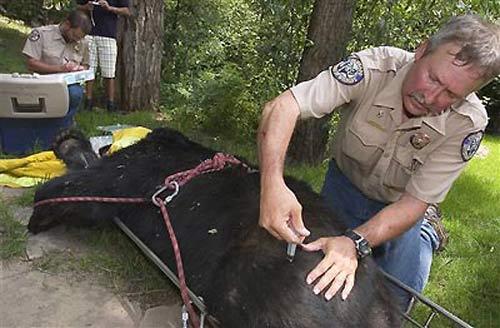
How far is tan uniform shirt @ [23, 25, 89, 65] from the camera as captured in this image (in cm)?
425

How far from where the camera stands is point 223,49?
6.46 meters

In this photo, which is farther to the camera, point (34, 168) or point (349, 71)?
point (34, 168)

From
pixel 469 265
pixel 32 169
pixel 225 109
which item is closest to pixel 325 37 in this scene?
pixel 225 109

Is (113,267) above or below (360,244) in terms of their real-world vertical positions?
below

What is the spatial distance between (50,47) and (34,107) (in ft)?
3.29

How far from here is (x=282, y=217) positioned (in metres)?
1.57

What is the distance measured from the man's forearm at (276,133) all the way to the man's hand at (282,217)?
0.11m

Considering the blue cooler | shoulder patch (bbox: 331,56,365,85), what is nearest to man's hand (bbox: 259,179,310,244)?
shoulder patch (bbox: 331,56,365,85)

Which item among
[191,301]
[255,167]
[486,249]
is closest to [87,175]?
[255,167]

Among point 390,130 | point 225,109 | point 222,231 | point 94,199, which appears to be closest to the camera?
point 222,231

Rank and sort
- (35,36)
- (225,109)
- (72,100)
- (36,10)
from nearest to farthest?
(72,100), (35,36), (225,109), (36,10)

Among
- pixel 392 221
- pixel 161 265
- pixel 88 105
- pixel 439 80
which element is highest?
pixel 439 80

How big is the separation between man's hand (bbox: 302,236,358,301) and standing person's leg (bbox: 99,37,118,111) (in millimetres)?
3862

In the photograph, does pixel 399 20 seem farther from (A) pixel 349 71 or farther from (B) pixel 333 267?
(B) pixel 333 267
